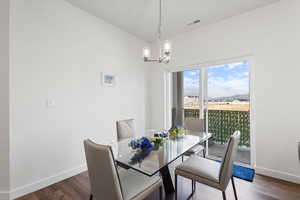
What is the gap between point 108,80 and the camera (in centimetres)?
294

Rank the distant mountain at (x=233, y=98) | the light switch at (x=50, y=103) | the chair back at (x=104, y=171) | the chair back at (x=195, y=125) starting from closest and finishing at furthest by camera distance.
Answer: the chair back at (x=104, y=171), the light switch at (x=50, y=103), the chair back at (x=195, y=125), the distant mountain at (x=233, y=98)

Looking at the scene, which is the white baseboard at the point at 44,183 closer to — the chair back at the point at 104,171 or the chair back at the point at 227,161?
the chair back at the point at 104,171

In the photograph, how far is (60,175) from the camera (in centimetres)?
224

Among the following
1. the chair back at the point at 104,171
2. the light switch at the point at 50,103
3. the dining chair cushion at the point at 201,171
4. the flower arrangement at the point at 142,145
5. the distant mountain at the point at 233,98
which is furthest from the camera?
the distant mountain at the point at 233,98

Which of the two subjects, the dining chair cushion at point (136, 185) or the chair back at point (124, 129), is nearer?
the dining chair cushion at point (136, 185)

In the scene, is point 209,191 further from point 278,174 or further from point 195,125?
point 278,174

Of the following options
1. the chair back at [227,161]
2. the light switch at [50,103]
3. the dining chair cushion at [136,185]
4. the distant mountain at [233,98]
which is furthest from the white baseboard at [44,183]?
the distant mountain at [233,98]

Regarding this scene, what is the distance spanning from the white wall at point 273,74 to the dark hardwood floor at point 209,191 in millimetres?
290

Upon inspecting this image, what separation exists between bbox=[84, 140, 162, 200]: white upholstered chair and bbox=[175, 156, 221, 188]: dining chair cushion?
0.46 m

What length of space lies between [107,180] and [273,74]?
285 cm

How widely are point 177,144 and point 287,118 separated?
72.6 inches

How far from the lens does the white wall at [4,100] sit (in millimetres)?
1771

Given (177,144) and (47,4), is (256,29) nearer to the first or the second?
(177,144)

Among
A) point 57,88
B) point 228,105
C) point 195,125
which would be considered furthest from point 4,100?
point 228,105
